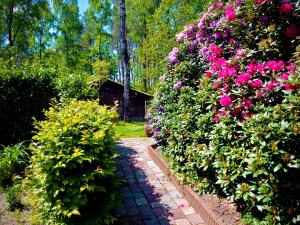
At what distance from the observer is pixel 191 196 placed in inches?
144

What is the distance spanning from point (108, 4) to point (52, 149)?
67.8ft

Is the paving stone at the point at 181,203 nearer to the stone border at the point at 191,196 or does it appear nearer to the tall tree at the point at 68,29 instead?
the stone border at the point at 191,196

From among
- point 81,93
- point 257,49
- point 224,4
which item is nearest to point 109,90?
point 81,93

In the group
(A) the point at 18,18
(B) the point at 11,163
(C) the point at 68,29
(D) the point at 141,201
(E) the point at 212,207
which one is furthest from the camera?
(C) the point at 68,29

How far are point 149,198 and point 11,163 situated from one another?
9.76 feet

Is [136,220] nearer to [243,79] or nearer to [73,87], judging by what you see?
[243,79]

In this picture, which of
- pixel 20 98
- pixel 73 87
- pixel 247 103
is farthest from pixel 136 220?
pixel 20 98

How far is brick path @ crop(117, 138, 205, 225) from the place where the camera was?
3.34 meters

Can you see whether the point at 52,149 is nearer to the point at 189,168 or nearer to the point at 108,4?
the point at 189,168

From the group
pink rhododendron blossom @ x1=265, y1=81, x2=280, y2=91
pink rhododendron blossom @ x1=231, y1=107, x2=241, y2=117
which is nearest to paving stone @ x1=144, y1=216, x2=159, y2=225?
pink rhododendron blossom @ x1=231, y1=107, x2=241, y2=117

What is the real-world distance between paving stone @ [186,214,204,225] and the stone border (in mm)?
50

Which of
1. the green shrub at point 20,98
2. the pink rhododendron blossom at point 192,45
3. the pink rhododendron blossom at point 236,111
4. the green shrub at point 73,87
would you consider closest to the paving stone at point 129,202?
the pink rhododendron blossom at point 236,111

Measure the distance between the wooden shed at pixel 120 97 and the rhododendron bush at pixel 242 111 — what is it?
1428cm

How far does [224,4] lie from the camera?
4.91m
